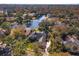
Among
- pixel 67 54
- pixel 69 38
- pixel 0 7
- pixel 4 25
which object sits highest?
pixel 0 7

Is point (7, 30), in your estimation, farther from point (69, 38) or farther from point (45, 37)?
point (69, 38)

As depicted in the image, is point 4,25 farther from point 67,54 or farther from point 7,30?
point 67,54

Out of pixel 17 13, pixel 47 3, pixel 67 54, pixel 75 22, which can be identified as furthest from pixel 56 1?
pixel 67 54

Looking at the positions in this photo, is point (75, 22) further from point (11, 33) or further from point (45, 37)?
point (11, 33)

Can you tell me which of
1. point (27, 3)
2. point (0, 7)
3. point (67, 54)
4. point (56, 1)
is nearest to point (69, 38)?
point (67, 54)

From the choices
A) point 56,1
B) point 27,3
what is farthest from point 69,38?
point 27,3

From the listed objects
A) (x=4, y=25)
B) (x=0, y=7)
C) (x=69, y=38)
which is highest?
(x=0, y=7)

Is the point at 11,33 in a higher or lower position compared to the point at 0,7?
lower

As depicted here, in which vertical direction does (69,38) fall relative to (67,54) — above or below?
above
